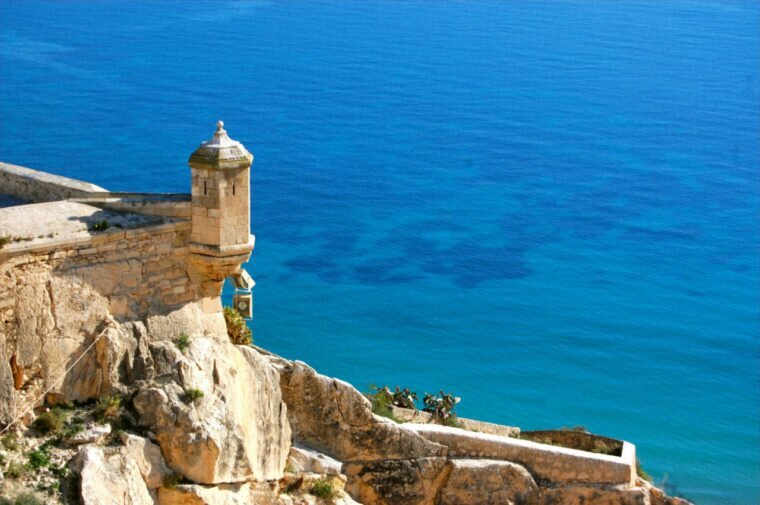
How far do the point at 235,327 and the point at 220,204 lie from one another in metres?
2.25

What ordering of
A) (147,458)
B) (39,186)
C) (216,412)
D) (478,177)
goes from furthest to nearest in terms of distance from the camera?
(478,177) → (39,186) → (216,412) → (147,458)

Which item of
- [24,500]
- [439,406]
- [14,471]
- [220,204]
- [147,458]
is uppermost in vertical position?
[439,406]

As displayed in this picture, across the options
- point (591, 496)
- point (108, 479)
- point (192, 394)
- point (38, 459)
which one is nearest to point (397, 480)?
point (591, 496)

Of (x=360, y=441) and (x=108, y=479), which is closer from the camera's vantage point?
(x=108, y=479)

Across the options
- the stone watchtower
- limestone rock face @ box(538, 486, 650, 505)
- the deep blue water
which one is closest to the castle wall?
the stone watchtower

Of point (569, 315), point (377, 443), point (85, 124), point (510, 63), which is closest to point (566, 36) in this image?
point (510, 63)

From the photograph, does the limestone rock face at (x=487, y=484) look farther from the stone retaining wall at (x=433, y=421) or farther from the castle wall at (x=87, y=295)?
the castle wall at (x=87, y=295)

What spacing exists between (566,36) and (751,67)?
14.1 meters

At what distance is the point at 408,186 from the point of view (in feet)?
170

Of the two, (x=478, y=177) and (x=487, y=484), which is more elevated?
(x=478, y=177)

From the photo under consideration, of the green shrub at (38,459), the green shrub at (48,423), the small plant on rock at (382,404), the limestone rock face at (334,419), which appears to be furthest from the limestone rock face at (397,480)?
the green shrub at (38,459)

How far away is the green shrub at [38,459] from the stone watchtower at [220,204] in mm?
2907

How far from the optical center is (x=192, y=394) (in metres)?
13.4

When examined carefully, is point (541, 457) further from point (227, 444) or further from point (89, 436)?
point (89, 436)
